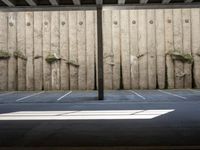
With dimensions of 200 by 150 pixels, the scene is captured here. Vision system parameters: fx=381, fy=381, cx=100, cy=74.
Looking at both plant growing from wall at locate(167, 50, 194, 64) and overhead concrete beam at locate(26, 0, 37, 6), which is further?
plant growing from wall at locate(167, 50, 194, 64)

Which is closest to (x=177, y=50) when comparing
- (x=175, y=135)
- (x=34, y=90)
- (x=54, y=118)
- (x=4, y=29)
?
(x=34, y=90)

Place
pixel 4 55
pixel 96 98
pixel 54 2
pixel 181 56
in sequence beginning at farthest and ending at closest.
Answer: pixel 4 55
pixel 181 56
pixel 96 98
pixel 54 2

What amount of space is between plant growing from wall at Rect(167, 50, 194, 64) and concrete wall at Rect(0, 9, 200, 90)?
16 cm

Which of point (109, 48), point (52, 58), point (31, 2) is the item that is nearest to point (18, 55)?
point (52, 58)

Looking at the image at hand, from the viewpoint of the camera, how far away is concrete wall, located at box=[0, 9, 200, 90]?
88.9 feet

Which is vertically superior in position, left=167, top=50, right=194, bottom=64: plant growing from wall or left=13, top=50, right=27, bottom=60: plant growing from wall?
A: left=13, top=50, right=27, bottom=60: plant growing from wall

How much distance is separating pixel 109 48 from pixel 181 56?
202 inches

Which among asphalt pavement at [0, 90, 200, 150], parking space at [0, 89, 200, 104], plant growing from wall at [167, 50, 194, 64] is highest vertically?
plant growing from wall at [167, 50, 194, 64]

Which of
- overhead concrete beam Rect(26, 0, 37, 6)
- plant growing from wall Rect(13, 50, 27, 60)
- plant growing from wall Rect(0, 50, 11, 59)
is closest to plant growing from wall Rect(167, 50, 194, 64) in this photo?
plant growing from wall Rect(13, 50, 27, 60)

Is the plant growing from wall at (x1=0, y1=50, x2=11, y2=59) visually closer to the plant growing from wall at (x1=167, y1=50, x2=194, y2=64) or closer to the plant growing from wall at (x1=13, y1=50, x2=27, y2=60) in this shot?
the plant growing from wall at (x1=13, y1=50, x2=27, y2=60)

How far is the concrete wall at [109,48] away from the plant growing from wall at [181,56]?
16 cm

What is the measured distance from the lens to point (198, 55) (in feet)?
89.0

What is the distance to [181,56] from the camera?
27.0 meters

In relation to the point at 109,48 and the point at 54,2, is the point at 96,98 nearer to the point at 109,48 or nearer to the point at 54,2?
the point at 54,2
